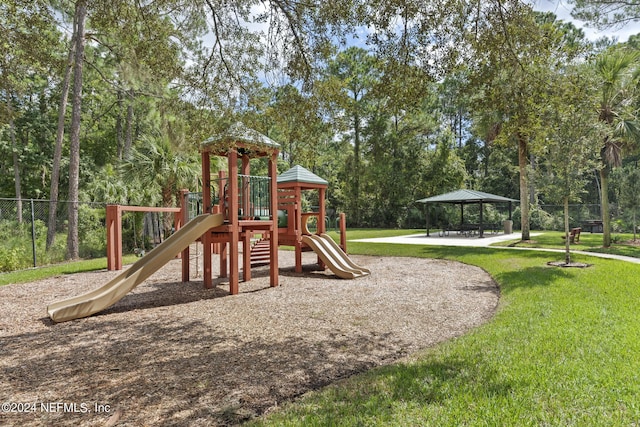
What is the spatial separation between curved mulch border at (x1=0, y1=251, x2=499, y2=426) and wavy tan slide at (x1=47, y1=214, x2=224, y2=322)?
208 millimetres

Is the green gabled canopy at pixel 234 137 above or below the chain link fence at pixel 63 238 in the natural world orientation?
above

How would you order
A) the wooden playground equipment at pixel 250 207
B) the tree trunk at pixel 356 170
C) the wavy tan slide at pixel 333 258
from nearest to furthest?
the wooden playground equipment at pixel 250 207
the wavy tan slide at pixel 333 258
the tree trunk at pixel 356 170

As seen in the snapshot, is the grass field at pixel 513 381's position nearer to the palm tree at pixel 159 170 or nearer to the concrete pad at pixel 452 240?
the concrete pad at pixel 452 240

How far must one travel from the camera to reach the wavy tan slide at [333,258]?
8.74m

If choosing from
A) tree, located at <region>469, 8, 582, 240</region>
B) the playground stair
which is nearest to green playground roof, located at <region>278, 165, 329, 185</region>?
the playground stair

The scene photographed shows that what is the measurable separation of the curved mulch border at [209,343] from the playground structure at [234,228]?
403mm

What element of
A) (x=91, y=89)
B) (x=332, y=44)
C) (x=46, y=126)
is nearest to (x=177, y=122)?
(x=332, y=44)

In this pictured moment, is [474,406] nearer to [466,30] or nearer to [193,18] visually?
[466,30]

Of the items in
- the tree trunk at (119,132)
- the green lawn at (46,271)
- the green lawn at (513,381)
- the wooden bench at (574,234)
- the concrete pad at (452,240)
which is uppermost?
the tree trunk at (119,132)

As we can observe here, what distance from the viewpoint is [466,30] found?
4.93 m

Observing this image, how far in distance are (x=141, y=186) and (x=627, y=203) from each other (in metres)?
20.3

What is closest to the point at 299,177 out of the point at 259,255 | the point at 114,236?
the point at 259,255

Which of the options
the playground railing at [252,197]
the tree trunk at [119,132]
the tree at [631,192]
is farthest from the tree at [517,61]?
the tree trunk at [119,132]

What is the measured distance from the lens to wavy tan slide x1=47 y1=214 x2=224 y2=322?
5418mm
